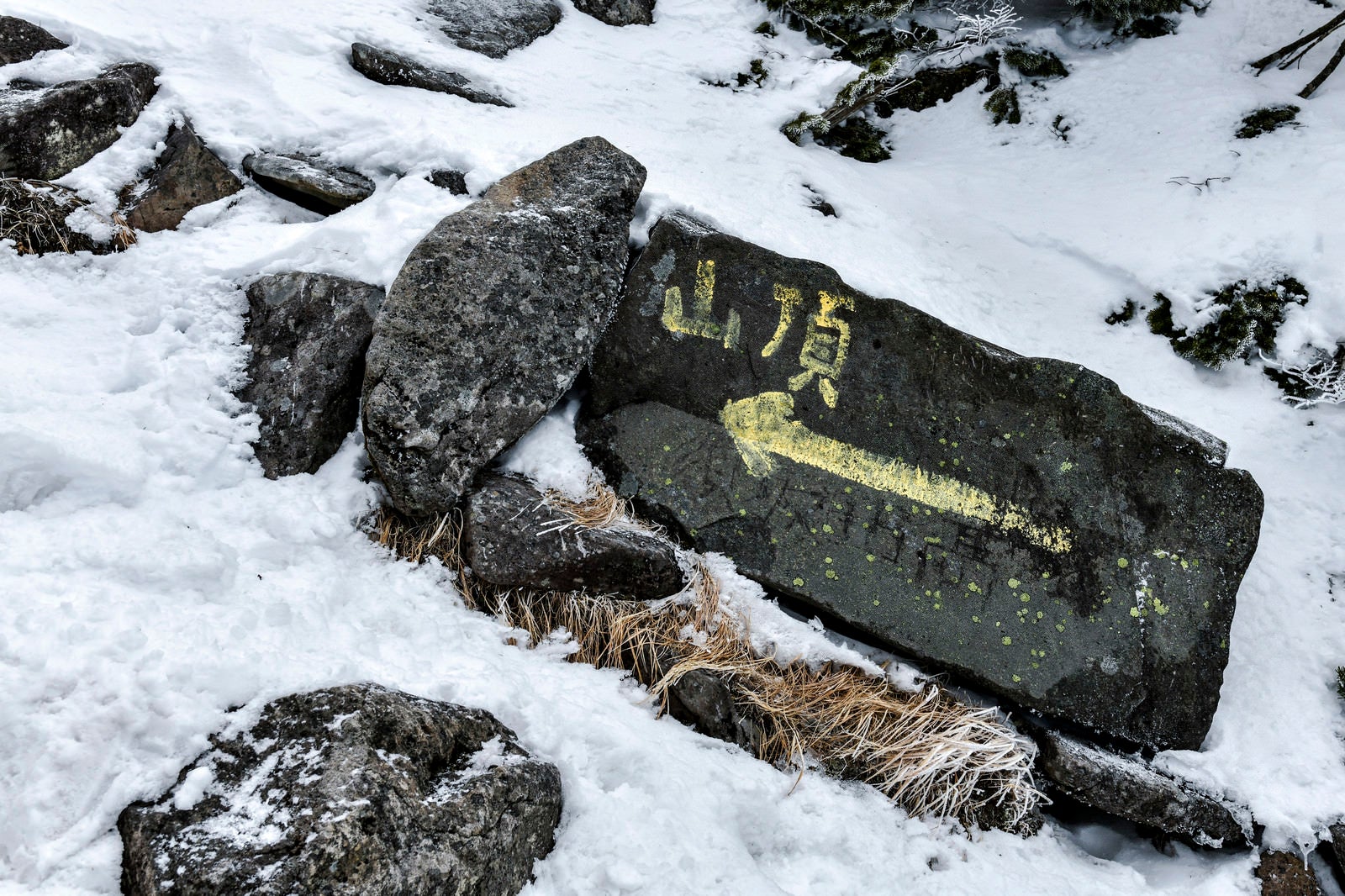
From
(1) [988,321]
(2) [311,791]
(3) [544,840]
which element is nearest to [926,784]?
(3) [544,840]

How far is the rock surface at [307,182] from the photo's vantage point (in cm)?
405

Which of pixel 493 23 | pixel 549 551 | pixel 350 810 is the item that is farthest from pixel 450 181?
pixel 350 810

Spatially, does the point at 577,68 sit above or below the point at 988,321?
above

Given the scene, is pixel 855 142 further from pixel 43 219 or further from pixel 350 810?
pixel 350 810

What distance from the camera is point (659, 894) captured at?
86.7 inches

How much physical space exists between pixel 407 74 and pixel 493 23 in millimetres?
1394

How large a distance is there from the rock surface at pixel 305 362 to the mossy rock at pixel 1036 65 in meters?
6.04

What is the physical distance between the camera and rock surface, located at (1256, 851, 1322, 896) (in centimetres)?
308

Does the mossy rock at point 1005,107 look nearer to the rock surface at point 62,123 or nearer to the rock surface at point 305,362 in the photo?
the rock surface at point 305,362

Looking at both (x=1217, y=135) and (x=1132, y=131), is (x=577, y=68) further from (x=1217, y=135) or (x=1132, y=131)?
(x=1217, y=135)

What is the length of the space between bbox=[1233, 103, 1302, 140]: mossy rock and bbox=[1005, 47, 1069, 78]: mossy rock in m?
1.49

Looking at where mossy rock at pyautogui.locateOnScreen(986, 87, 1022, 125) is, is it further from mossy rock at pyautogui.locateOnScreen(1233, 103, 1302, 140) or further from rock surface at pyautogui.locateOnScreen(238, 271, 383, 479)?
rock surface at pyautogui.locateOnScreen(238, 271, 383, 479)

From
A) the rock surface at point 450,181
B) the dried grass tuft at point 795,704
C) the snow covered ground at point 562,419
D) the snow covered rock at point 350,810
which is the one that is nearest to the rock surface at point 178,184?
the snow covered ground at point 562,419

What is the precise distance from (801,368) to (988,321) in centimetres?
190
